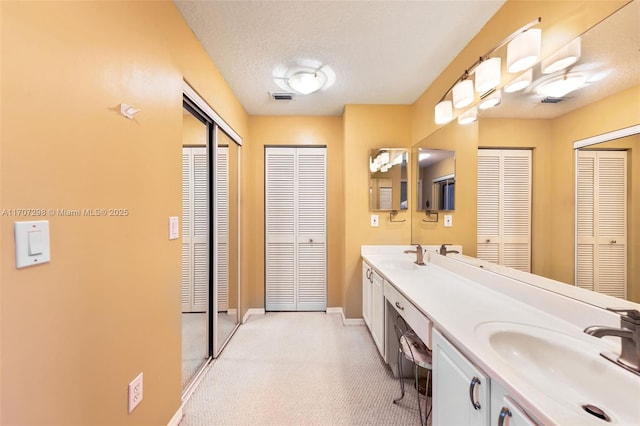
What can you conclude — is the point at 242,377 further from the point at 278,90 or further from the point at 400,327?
the point at 278,90

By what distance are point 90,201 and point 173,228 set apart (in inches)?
20.8

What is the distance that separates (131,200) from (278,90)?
1.83 m

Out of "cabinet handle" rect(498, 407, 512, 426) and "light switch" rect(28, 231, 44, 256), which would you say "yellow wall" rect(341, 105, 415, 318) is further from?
"light switch" rect(28, 231, 44, 256)

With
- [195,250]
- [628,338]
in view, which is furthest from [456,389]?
[195,250]

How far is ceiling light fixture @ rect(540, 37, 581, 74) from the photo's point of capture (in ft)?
3.32

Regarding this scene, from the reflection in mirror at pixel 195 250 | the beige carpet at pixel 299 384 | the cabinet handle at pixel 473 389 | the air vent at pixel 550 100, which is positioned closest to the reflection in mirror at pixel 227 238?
the reflection in mirror at pixel 195 250

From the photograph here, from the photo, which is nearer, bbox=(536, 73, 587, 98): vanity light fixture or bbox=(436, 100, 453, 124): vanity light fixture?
bbox=(536, 73, 587, 98): vanity light fixture

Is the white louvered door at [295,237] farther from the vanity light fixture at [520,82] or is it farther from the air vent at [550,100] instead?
the air vent at [550,100]

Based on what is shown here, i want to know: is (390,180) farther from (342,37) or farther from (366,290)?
(342,37)

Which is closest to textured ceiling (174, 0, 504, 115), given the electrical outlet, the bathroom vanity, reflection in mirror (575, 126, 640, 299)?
reflection in mirror (575, 126, 640, 299)

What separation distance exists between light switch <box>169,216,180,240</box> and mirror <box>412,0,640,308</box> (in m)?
1.99

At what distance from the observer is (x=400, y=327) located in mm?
1576

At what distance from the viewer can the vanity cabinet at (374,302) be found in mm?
Result: 1991

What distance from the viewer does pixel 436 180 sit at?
2223 mm
